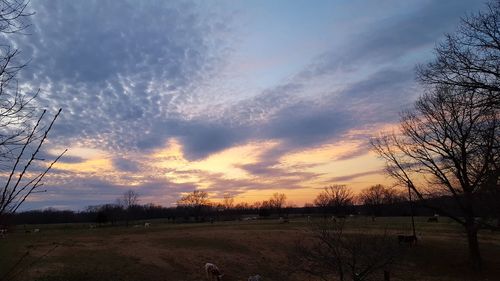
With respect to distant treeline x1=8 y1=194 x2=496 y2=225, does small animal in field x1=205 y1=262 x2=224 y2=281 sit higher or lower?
lower

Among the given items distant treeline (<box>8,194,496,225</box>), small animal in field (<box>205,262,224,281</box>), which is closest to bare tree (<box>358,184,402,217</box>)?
distant treeline (<box>8,194,496,225</box>)

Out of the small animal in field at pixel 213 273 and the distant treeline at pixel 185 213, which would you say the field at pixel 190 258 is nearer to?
the small animal in field at pixel 213 273

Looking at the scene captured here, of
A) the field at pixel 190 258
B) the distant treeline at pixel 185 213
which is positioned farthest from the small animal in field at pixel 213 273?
the distant treeline at pixel 185 213

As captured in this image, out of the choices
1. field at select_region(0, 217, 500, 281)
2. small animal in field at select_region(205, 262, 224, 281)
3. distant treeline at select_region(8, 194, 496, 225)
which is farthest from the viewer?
distant treeline at select_region(8, 194, 496, 225)

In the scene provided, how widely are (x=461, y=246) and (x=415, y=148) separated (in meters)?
13.9

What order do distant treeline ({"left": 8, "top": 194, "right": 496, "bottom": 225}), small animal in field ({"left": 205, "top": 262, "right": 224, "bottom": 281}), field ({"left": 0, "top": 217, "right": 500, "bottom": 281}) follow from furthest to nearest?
distant treeline ({"left": 8, "top": 194, "right": 496, "bottom": 225}) < small animal in field ({"left": 205, "top": 262, "right": 224, "bottom": 281}) < field ({"left": 0, "top": 217, "right": 500, "bottom": 281})

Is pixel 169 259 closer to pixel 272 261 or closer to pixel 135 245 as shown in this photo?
pixel 135 245

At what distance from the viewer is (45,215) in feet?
512

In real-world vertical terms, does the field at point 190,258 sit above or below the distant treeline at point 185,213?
below

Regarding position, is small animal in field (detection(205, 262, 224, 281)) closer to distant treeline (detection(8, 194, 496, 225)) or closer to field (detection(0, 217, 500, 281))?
field (detection(0, 217, 500, 281))

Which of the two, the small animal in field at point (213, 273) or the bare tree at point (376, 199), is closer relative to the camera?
the small animal in field at point (213, 273)

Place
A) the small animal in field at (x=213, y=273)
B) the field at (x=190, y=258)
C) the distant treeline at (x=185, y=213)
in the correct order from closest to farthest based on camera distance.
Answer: the field at (x=190, y=258), the small animal in field at (x=213, y=273), the distant treeline at (x=185, y=213)

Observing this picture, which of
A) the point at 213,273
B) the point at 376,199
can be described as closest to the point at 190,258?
the point at 213,273

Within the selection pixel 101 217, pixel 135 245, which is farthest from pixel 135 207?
pixel 135 245
